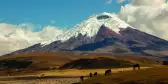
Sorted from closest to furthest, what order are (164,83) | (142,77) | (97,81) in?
→ 1. (164,83)
2. (142,77)
3. (97,81)

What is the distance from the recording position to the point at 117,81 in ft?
229

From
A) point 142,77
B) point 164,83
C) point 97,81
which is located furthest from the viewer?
point 97,81

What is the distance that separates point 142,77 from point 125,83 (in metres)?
4.45

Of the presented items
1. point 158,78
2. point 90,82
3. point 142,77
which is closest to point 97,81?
point 90,82

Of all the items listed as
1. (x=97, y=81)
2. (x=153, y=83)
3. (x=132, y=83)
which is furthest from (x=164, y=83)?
(x=97, y=81)

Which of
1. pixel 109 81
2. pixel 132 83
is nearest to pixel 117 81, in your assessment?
pixel 109 81

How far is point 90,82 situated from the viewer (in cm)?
7581

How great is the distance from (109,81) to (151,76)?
8.66m

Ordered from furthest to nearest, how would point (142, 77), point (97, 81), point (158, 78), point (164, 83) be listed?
point (97, 81) → point (142, 77) → point (158, 78) → point (164, 83)

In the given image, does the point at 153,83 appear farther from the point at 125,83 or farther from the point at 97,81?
the point at 97,81

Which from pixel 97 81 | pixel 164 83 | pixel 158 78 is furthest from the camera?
pixel 97 81

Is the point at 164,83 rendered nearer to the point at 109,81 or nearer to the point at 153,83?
the point at 153,83

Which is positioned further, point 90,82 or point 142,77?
point 90,82

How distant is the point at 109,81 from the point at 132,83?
8.42m
